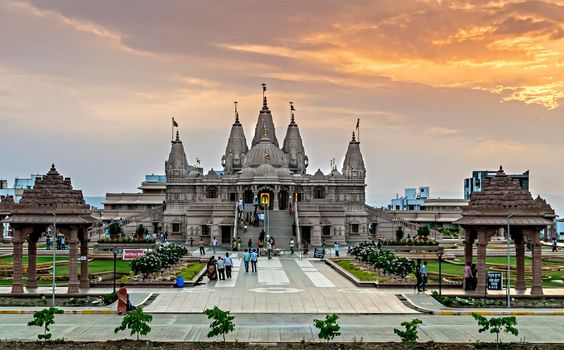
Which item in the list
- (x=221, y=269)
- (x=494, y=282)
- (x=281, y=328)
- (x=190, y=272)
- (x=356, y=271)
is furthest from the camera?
(x=356, y=271)

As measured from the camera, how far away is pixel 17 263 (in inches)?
1473

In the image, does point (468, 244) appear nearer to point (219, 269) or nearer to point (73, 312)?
point (219, 269)

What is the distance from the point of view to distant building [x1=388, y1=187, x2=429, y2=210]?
6954 inches

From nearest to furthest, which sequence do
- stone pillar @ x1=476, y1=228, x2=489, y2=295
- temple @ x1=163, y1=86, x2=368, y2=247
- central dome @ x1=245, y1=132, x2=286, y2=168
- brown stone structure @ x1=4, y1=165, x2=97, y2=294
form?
stone pillar @ x1=476, y1=228, x2=489, y2=295, brown stone structure @ x1=4, y1=165, x2=97, y2=294, temple @ x1=163, y1=86, x2=368, y2=247, central dome @ x1=245, y1=132, x2=286, y2=168

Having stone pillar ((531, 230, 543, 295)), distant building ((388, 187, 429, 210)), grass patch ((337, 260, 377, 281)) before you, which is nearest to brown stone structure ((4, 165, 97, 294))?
grass patch ((337, 260, 377, 281))

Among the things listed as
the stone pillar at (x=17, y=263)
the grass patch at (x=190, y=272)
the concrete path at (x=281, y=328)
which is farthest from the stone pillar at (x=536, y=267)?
the stone pillar at (x=17, y=263)

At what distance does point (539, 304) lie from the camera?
34.2 metres

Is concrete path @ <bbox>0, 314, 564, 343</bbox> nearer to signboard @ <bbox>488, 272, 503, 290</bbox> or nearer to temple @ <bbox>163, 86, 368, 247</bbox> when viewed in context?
signboard @ <bbox>488, 272, 503, 290</bbox>

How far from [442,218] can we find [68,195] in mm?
91858

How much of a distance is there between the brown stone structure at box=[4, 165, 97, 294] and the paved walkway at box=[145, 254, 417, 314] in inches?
181

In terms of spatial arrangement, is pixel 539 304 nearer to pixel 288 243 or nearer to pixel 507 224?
pixel 507 224

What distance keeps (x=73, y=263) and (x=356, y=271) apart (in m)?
18.2

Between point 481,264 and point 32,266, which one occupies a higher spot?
point 481,264

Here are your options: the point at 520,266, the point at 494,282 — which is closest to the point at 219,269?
the point at 494,282
